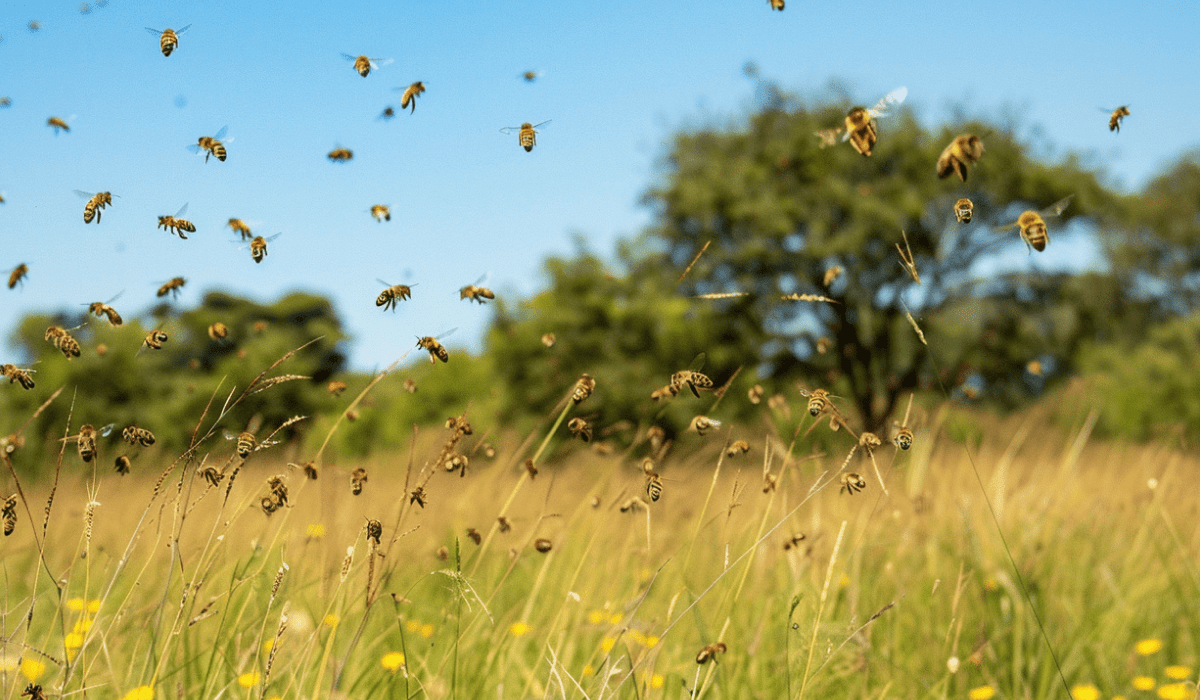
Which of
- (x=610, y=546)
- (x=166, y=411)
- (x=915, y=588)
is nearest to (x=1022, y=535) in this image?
(x=915, y=588)

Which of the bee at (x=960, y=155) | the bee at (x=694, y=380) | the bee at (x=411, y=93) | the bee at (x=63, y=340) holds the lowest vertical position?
the bee at (x=694, y=380)

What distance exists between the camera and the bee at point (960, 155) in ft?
5.14

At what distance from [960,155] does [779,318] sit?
62.3 feet

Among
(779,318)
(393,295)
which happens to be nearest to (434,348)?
(393,295)

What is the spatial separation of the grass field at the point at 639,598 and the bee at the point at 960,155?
0.73 m

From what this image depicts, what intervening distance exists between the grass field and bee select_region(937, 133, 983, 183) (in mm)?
729

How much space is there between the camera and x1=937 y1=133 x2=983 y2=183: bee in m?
1.57

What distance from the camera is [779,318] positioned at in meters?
20.2

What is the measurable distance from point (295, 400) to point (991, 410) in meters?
18.7

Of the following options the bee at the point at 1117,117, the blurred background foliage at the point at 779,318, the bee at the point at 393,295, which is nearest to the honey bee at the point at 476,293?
the bee at the point at 393,295

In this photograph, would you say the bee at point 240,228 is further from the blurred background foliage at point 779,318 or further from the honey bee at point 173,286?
the blurred background foliage at point 779,318

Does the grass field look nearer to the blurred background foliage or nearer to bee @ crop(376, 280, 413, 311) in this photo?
bee @ crop(376, 280, 413, 311)

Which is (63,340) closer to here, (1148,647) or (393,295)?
(393,295)

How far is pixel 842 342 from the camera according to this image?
20.2 metres
